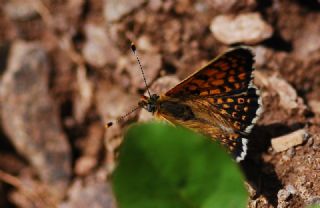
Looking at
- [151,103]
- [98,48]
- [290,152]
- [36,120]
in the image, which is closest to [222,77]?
[151,103]

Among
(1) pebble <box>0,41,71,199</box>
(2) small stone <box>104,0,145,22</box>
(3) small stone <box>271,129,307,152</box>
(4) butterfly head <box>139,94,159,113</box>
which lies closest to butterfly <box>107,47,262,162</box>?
(4) butterfly head <box>139,94,159,113</box>

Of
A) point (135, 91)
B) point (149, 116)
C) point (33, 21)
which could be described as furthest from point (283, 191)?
point (33, 21)

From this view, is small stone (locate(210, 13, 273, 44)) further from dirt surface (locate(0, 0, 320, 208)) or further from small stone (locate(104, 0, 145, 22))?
small stone (locate(104, 0, 145, 22))

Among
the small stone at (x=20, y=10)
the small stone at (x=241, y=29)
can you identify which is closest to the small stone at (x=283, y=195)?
the small stone at (x=241, y=29)

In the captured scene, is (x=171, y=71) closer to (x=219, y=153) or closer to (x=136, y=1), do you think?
(x=136, y=1)

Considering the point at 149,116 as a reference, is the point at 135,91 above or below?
above

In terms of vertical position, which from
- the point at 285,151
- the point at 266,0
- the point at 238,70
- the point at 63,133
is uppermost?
the point at 63,133

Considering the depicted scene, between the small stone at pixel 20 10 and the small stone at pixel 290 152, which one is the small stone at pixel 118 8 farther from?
the small stone at pixel 290 152

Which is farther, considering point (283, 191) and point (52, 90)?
point (52, 90)
